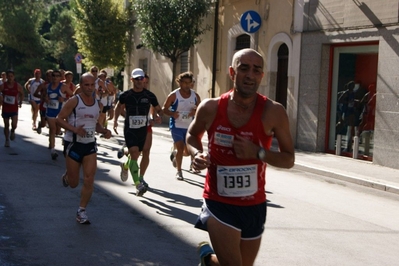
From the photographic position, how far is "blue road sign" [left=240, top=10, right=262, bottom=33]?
20361 millimetres

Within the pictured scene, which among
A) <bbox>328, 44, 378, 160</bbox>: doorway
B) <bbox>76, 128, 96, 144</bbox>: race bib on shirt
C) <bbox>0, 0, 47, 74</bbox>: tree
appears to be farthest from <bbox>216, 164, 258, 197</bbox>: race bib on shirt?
<bbox>0, 0, 47, 74</bbox>: tree

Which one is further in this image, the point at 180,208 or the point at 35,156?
the point at 35,156

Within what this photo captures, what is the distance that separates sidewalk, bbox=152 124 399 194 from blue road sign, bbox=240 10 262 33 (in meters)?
4.38

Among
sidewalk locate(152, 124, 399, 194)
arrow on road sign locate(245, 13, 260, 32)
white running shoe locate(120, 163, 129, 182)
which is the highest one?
arrow on road sign locate(245, 13, 260, 32)

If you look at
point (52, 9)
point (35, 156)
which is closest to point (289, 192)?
point (35, 156)

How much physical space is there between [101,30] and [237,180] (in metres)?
28.2

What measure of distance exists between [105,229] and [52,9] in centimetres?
5881

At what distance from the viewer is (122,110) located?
36.7 ft

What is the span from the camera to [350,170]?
14.8 m

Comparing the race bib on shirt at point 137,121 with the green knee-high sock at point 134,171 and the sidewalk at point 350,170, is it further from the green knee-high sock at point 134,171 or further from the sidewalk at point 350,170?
the sidewalk at point 350,170

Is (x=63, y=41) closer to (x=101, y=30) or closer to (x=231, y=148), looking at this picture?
(x=101, y=30)

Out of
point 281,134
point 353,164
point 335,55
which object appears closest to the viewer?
point 281,134

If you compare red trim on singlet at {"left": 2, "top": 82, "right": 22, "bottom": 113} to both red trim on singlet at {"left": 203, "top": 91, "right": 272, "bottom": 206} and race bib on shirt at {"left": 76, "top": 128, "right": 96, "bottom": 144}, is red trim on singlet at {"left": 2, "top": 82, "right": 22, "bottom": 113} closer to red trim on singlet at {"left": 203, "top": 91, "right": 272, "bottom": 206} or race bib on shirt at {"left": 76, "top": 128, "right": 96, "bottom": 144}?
race bib on shirt at {"left": 76, "top": 128, "right": 96, "bottom": 144}

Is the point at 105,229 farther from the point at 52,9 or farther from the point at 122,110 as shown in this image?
the point at 52,9
